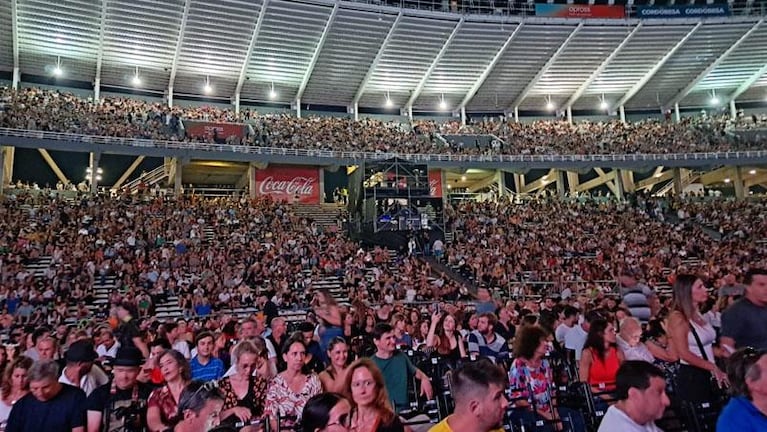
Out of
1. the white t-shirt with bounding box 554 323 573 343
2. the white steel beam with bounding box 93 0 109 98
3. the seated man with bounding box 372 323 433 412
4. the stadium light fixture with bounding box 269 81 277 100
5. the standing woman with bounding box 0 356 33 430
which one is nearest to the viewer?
the standing woman with bounding box 0 356 33 430

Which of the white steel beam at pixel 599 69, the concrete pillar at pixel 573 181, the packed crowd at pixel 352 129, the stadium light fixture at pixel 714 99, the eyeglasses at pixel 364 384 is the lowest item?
the eyeglasses at pixel 364 384

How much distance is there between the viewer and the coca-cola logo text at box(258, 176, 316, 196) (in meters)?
29.3

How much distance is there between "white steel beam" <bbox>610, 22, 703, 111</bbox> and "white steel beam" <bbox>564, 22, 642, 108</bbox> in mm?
3047

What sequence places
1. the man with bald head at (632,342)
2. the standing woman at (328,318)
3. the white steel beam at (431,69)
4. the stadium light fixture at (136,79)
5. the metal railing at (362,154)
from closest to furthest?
the man with bald head at (632,342) < the standing woman at (328,318) < the metal railing at (362,154) < the white steel beam at (431,69) < the stadium light fixture at (136,79)

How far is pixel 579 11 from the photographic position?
103ft

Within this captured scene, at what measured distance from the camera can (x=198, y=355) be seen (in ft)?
17.8

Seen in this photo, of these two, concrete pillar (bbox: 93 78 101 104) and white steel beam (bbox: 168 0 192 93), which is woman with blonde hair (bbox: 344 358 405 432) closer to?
white steel beam (bbox: 168 0 192 93)

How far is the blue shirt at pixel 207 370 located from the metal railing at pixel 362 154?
833 inches

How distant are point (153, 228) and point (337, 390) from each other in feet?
59.7

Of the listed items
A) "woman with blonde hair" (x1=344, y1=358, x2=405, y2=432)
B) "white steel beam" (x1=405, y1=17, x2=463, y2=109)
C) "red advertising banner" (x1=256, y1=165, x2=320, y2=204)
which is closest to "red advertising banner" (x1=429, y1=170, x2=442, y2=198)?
"white steel beam" (x1=405, y1=17, x2=463, y2=109)

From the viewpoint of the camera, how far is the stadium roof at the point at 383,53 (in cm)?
2748

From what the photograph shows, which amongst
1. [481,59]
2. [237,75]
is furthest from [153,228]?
[481,59]

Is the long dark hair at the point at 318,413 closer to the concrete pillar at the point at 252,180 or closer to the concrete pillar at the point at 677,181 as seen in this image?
the concrete pillar at the point at 252,180

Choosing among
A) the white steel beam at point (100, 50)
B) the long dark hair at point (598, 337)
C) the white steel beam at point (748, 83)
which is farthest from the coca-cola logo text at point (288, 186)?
the white steel beam at point (748, 83)
